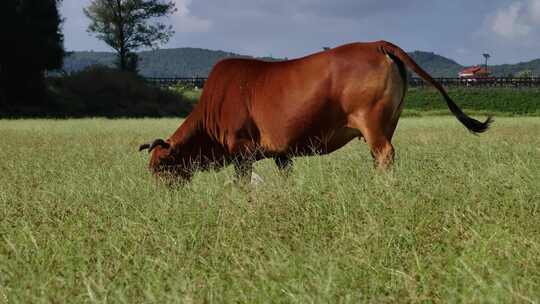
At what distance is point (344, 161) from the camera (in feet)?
28.5

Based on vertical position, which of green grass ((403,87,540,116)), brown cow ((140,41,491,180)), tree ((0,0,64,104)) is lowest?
green grass ((403,87,540,116))

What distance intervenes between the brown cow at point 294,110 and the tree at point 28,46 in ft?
94.0

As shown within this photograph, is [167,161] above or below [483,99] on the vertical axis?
above

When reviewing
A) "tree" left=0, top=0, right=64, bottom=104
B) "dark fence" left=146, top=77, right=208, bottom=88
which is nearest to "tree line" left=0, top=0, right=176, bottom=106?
"tree" left=0, top=0, right=64, bottom=104

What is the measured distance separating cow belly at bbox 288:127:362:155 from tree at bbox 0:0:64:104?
29726 millimetres

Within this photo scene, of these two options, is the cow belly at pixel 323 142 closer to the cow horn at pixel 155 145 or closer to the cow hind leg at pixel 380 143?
the cow hind leg at pixel 380 143

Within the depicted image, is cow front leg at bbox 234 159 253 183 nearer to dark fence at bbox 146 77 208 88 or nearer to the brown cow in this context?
the brown cow

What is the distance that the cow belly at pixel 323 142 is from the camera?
25.8 ft

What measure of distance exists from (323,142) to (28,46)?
3041cm

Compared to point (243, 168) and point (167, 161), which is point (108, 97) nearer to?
point (167, 161)

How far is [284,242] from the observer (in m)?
4.40

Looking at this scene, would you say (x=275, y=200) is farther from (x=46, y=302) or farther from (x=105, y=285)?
(x=46, y=302)

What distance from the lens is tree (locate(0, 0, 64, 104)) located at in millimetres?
34000

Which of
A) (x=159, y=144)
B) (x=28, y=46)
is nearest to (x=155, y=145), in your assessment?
(x=159, y=144)
